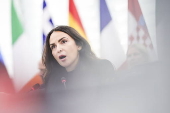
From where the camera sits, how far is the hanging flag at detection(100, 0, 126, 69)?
4.62 feet

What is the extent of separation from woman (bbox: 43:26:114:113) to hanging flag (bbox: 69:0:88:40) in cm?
3

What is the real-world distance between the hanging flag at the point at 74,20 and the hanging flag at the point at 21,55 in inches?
10.4

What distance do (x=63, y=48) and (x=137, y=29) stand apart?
0.48m

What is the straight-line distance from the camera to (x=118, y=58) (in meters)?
1.42

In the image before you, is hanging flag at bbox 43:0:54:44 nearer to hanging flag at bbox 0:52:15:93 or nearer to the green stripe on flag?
the green stripe on flag

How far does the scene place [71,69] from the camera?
1.36 metres

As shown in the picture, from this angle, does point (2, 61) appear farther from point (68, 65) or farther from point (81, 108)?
point (81, 108)

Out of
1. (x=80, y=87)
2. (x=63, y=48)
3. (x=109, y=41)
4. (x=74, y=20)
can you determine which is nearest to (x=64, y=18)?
(x=74, y=20)

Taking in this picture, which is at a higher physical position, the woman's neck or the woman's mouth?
the woman's mouth

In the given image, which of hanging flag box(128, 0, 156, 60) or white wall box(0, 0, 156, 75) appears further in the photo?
hanging flag box(128, 0, 156, 60)

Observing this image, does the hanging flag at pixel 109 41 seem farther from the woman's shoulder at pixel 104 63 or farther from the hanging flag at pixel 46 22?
the hanging flag at pixel 46 22

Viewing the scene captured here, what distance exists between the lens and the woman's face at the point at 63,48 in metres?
1.33

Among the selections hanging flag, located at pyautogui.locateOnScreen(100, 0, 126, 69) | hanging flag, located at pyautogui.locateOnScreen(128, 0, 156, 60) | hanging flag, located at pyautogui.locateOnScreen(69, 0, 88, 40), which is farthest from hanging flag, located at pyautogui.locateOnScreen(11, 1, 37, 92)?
hanging flag, located at pyautogui.locateOnScreen(128, 0, 156, 60)

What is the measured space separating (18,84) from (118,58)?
587mm
